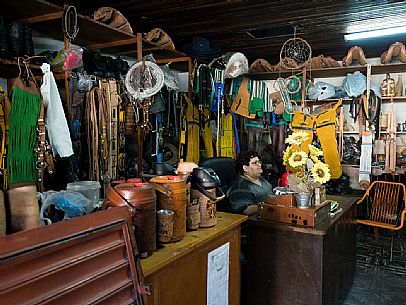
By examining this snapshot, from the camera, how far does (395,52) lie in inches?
205

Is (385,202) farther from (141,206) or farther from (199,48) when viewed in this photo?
(141,206)

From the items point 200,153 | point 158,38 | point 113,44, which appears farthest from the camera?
point 200,153

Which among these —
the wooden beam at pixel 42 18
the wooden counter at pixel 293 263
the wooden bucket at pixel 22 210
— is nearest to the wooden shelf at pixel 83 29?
the wooden beam at pixel 42 18

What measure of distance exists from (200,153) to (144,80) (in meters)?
2.02

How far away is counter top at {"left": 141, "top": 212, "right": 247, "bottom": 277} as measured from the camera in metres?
1.46

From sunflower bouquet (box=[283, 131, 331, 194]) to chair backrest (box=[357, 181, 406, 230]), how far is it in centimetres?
187

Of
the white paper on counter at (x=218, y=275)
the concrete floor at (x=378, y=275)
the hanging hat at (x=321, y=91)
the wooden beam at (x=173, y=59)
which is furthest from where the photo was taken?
the hanging hat at (x=321, y=91)

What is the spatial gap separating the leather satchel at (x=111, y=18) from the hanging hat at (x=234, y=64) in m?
2.02

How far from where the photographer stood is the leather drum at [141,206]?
147 centimetres

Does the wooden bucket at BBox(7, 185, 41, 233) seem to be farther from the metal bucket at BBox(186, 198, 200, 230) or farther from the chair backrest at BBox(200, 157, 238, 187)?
the chair backrest at BBox(200, 157, 238, 187)

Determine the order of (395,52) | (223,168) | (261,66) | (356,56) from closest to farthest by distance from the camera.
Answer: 1. (223,168)
2. (395,52)
3. (356,56)
4. (261,66)

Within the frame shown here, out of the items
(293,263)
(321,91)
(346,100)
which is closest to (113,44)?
(293,263)

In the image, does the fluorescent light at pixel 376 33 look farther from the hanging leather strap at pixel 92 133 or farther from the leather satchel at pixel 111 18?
the hanging leather strap at pixel 92 133

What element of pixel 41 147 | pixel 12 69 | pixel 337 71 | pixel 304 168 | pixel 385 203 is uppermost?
pixel 337 71
